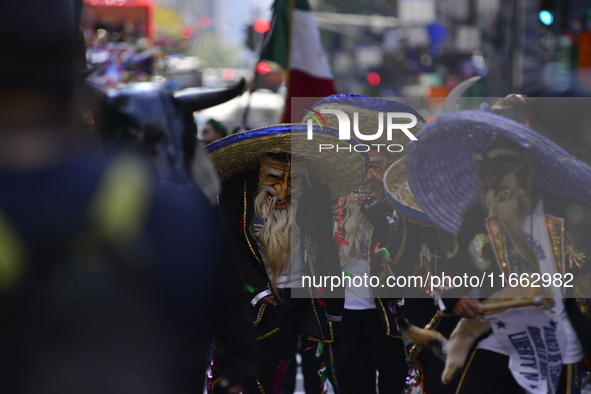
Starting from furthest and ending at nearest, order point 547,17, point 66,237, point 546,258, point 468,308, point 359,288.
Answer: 1. point 547,17
2. point 359,288
3. point 468,308
4. point 546,258
5. point 66,237

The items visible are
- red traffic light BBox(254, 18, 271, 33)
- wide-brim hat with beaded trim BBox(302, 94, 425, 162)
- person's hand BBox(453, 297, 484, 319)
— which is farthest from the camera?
red traffic light BBox(254, 18, 271, 33)

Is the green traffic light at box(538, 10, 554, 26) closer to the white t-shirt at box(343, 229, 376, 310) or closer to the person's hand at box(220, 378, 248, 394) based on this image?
the white t-shirt at box(343, 229, 376, 310)

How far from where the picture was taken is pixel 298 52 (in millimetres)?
7781

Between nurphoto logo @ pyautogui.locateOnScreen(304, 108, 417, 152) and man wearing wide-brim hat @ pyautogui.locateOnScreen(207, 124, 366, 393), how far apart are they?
48 millimetres

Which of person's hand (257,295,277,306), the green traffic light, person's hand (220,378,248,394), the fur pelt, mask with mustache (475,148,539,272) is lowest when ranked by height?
person's hand (257,295,277,306)

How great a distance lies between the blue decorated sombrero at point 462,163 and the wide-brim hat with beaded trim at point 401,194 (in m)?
0.39

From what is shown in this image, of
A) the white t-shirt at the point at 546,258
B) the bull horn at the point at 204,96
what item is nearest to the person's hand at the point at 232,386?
the bull horn at the point at 204,96

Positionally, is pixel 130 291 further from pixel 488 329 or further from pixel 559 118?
pixel 559 118

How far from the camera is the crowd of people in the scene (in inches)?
68.9

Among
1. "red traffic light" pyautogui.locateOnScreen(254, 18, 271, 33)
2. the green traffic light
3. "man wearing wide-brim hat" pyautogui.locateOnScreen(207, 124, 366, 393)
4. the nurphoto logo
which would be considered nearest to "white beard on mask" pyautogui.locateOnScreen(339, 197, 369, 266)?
"man wearing wide-brim hat" pyautogui.locateOnScreen(207, 124, 366, 393)

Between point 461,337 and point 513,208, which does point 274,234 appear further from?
point 513,208

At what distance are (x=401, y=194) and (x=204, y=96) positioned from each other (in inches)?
88.3

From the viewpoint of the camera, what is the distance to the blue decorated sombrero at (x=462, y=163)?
3271mm

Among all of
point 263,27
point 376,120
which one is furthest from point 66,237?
point 263,27
